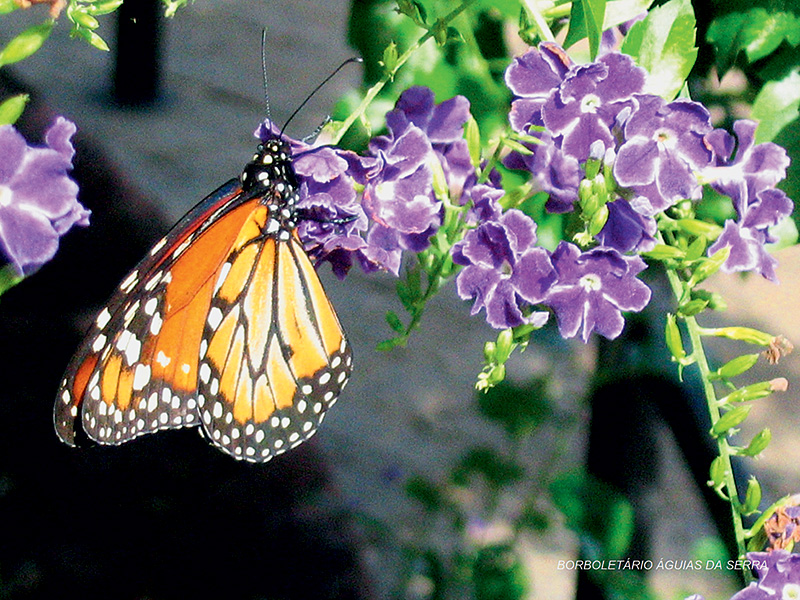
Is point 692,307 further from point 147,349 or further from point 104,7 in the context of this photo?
point 147,349

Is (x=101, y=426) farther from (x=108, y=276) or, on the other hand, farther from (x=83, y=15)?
(x=108, y=276)

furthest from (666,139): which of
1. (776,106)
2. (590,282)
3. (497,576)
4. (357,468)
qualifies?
(357,468)

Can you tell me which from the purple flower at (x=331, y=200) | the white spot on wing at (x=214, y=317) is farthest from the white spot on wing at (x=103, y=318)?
the purple flower at (x=331, y=200)

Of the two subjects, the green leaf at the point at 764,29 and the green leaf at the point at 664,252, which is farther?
the green leaf at the point at 764,29

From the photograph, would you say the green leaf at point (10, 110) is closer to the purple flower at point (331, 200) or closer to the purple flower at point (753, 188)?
the purple flower at point (331, 200)

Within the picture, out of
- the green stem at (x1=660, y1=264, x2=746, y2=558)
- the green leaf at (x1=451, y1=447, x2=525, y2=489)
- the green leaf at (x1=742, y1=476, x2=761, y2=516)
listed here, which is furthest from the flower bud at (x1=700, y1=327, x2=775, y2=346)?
the green leaf at (x1=451, y1=447, x2=525, y2=489)

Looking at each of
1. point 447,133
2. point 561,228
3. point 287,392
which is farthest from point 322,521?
point 447,133
